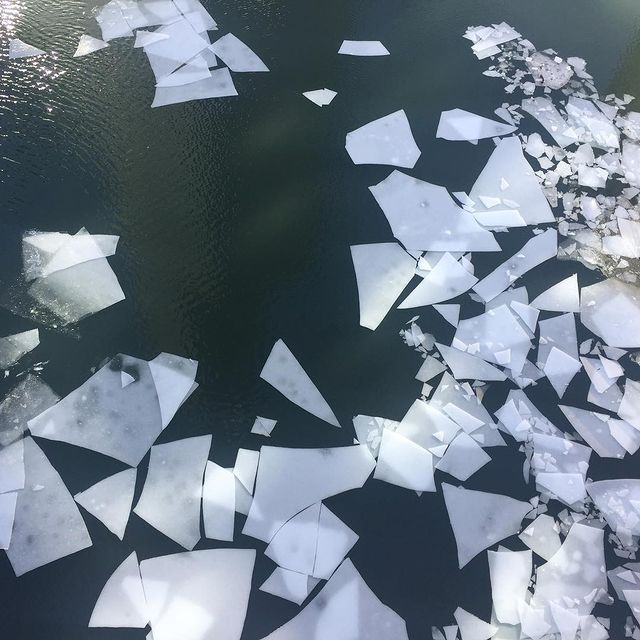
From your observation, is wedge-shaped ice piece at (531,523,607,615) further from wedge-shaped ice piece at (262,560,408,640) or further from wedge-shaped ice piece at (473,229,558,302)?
wedge-shaped ice piece at (473,229,558,302)

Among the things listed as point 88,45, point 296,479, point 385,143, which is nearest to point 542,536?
point 296,479

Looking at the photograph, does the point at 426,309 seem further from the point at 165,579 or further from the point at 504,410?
the point at 165,579

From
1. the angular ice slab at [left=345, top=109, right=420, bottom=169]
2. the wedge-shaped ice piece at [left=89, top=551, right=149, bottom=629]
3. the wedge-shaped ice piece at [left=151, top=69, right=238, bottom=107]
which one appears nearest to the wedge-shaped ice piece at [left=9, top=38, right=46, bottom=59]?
the wedge-shaped ice piece at [left=151, top=69, right=238, bottom=107]

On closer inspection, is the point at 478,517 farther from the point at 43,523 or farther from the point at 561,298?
the point at 43,523

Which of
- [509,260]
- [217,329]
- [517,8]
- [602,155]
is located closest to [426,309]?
[509,260]

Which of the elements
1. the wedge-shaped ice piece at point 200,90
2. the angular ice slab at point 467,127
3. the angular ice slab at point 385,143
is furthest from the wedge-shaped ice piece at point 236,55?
the angular ice slab at point 467,127
